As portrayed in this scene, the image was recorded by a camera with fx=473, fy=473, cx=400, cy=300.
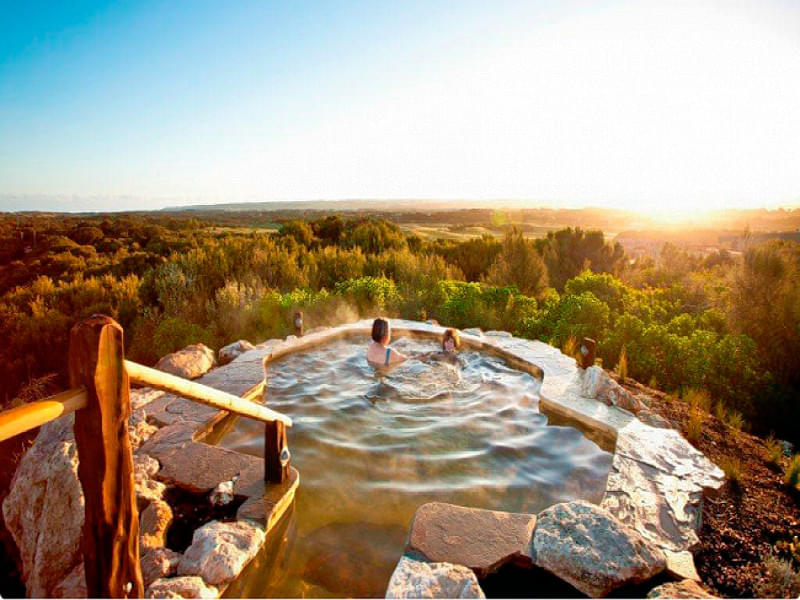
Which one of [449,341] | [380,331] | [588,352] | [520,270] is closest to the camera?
[588,352]

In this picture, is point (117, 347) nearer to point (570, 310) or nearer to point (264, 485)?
point (264, 485)

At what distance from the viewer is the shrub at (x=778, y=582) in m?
2.57

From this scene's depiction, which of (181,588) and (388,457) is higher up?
(181,588)

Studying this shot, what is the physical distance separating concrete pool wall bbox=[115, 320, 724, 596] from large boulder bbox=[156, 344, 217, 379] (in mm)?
314

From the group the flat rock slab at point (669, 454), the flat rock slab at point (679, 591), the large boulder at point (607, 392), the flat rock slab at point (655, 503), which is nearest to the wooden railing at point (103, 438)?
the flat rock slab at point (679, 591)

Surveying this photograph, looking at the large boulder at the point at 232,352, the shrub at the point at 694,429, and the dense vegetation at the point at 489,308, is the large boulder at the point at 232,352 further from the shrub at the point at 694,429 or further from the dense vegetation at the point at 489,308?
the shrub at the point at 694,429

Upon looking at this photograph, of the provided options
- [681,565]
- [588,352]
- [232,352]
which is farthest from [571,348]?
[232,352]

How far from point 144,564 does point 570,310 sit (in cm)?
668

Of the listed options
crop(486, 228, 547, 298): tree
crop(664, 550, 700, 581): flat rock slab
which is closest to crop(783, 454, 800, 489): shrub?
crop(664, 550, 700, 581): flat rock slab

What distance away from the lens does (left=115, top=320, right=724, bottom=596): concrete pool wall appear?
2721mm

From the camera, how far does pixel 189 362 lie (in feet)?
19.3

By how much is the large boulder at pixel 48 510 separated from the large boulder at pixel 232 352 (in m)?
2.83

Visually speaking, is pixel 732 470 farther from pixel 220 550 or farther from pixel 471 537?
pixel 220 550

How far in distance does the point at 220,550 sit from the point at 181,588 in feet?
0.92
